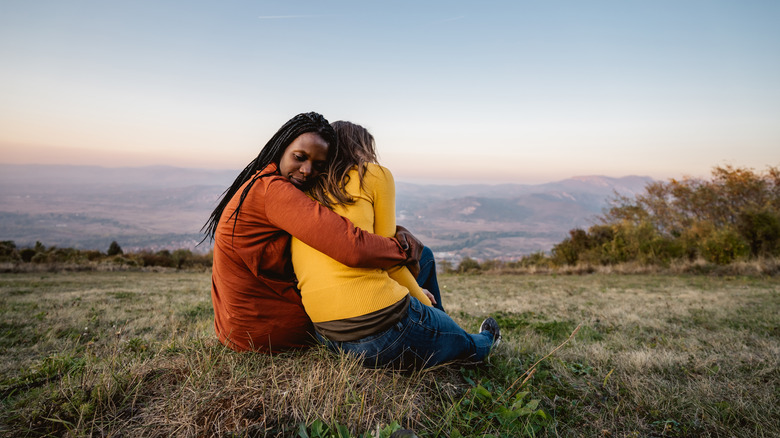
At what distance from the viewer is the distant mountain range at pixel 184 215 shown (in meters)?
79.8

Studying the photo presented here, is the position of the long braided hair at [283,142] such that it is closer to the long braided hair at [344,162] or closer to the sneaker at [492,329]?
the long braided hair at [344,162]

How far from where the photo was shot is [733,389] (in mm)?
2500

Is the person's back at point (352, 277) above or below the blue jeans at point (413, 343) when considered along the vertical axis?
above

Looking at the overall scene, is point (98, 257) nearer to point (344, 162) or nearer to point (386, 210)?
point (344, 162)

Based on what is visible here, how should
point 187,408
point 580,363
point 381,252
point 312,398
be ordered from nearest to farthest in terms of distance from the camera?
1. point 187,408
2. point 312,398
3. point 381,252
4. point 580,363

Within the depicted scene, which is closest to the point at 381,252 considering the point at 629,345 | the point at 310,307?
the point at 310,307

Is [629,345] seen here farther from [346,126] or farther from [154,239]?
[154,239]

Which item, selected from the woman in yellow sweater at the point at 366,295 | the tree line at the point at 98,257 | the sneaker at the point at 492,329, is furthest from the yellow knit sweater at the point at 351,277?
the tree line at the point at 98,257

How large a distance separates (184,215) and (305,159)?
147m

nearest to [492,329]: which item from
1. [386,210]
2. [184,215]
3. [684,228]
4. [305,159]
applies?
[386,210]

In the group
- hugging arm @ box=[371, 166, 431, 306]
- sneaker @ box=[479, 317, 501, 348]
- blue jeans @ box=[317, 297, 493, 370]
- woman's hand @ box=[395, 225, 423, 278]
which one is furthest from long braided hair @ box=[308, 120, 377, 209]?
sneaker @ box=[479, 317, 501, 348]

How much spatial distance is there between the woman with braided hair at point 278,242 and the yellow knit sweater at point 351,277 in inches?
4.3

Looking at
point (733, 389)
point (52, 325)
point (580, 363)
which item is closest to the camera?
point (733, 389)

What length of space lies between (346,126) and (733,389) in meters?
3.21
